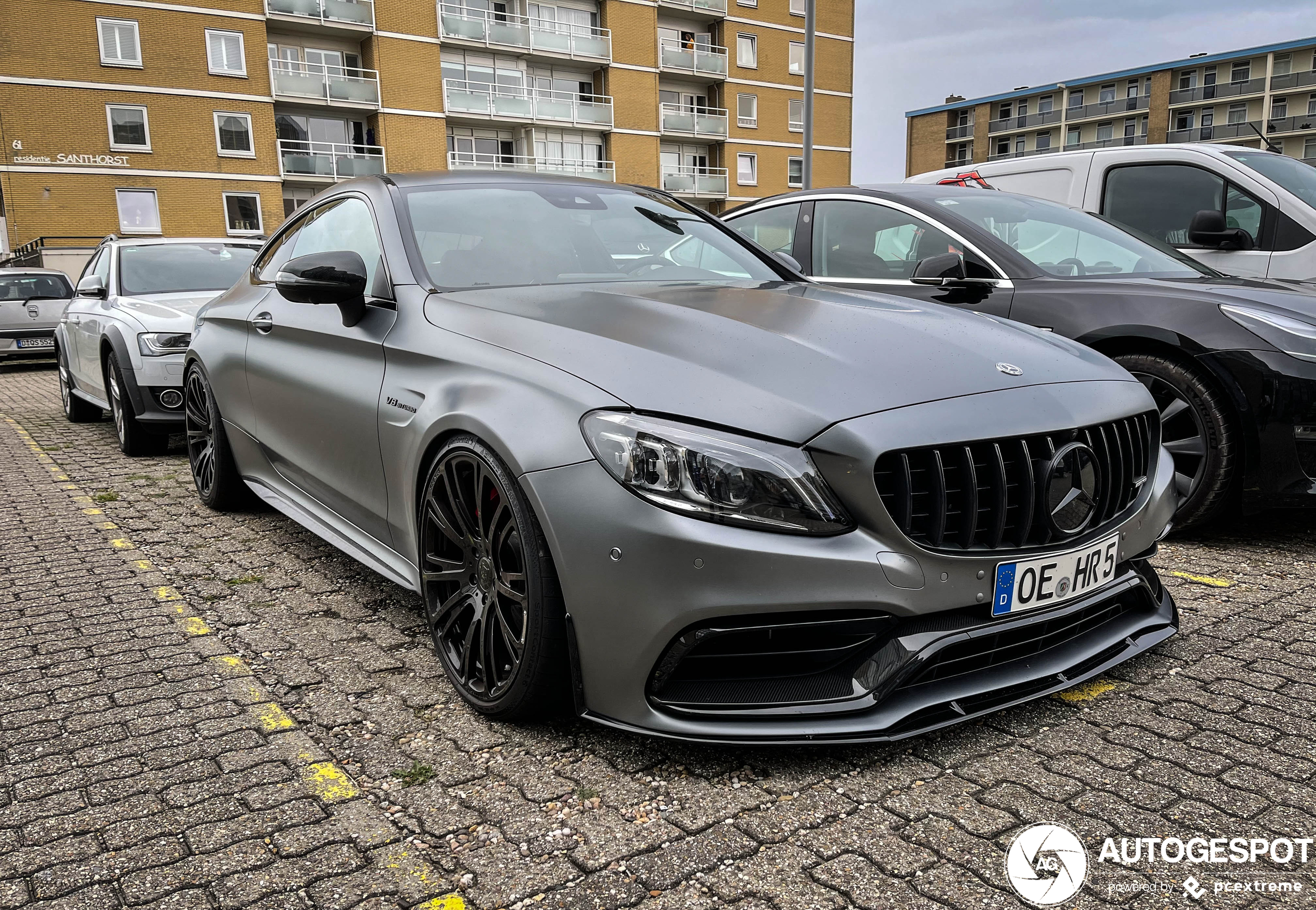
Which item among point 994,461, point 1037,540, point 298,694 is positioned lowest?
point 298,694

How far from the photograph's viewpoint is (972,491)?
2.29 meters

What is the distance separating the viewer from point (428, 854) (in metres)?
2.08

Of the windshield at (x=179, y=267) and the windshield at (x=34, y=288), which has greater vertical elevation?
the windshield at (x=179, y=267)

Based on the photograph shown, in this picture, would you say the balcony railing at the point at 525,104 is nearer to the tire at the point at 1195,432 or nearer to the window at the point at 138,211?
the window at the point at 138,211

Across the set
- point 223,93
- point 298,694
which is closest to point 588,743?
point 298,694

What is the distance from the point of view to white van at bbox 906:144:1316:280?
5.59 m

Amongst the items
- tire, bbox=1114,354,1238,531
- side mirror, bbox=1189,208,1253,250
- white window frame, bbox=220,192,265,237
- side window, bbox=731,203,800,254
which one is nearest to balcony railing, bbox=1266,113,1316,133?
white window frame, bbox=220,192,265,237

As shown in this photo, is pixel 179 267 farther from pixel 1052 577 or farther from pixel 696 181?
pixel 696 181

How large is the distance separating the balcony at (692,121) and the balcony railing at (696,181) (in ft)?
5.27

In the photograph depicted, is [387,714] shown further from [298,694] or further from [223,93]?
[223,93]

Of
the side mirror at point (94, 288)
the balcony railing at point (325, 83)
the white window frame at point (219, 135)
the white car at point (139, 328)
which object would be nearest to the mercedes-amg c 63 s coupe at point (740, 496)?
the white car at point (139, 328)

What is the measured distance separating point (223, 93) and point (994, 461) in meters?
38.4

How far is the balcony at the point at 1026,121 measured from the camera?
8250cm

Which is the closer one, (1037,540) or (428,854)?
(428,854)
